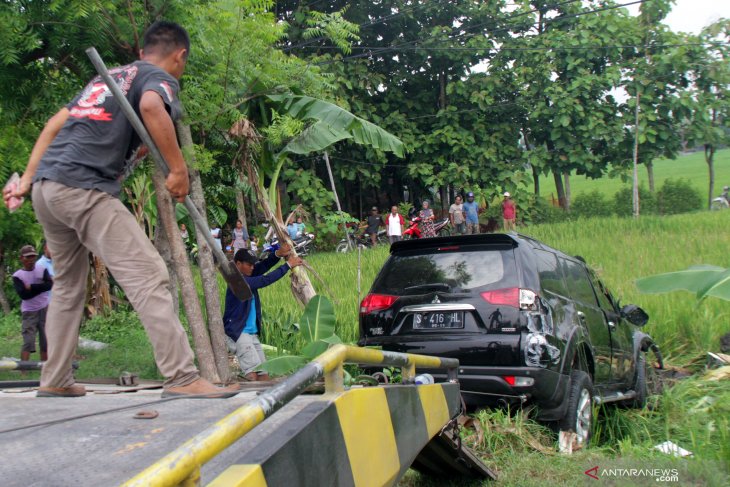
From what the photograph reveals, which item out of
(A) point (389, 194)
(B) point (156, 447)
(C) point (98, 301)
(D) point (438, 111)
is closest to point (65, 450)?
(B) point (156, 447)

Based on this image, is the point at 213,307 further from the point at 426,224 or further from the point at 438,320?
the point at 426,224

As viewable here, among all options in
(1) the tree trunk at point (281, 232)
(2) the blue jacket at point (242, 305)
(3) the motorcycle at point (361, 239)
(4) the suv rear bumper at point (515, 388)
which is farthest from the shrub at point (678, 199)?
(4) the suv rear bumper at point (515, 388)

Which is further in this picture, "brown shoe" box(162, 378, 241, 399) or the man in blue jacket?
the man in blue jacket

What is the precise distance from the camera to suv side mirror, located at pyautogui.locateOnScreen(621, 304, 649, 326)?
7879mm

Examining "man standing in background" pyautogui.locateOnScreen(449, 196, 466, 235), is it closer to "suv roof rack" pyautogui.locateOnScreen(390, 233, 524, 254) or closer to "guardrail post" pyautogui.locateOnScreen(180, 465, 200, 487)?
"suv roof rack" pyautogui.locateOnScreen(390, 233, 524, 254)

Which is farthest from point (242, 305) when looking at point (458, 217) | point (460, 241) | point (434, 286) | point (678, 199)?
point (678, 199)

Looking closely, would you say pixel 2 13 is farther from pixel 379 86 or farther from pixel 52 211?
pixel 379 86

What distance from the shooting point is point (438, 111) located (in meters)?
26.1

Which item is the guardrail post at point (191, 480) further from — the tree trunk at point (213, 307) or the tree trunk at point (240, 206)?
the tree trunk at point (240, 206)

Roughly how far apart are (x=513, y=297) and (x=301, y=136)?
467 cm

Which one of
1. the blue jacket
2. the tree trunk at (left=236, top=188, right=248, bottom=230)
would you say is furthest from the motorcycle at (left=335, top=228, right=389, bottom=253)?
the blue jacket

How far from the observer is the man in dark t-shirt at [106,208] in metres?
3.24

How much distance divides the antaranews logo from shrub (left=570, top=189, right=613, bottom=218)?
24499mm

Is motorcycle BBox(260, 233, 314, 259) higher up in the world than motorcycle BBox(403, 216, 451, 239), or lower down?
higher up
